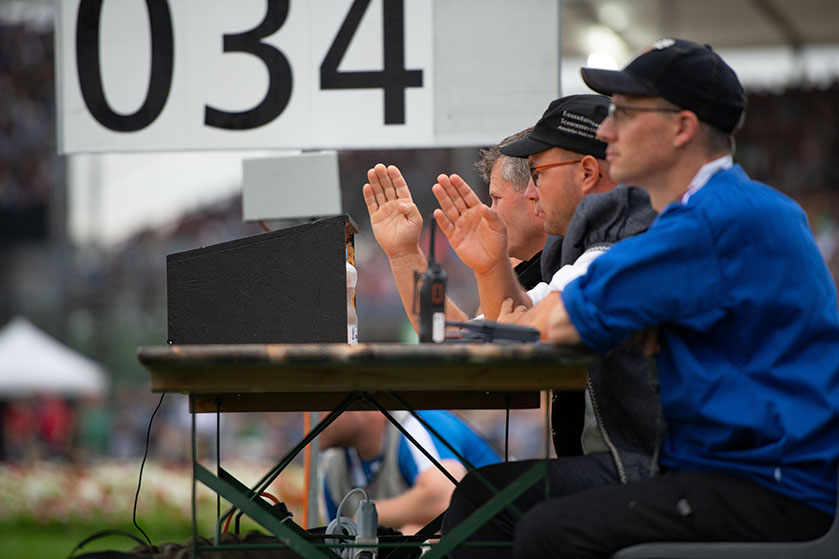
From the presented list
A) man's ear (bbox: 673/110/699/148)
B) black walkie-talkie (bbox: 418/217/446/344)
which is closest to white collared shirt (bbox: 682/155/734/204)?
man's ear (bbox: 673/110/699/148)

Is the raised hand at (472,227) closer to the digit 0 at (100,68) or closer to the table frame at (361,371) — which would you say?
the table frame at (361,371)

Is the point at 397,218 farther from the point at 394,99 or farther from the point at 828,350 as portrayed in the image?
the point at 828,350

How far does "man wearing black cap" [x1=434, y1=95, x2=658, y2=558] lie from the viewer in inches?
85.6

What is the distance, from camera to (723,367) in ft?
6.21

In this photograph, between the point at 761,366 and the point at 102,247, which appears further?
the point at 102,247

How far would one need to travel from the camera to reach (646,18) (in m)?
13.7

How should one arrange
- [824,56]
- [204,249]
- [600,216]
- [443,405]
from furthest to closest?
[824,56] → [443,405] → [600,216] → [204,249]

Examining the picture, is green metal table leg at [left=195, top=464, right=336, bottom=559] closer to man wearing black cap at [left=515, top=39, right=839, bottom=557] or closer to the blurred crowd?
man wearing black cap at [left=515, top=39, right=839, bottom=557]

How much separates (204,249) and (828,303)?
4.19 feet

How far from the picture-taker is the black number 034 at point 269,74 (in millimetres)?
3768

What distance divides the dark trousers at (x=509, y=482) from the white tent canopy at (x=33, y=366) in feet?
45.1

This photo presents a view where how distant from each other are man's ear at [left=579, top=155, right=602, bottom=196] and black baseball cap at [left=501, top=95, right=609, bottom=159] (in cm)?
2

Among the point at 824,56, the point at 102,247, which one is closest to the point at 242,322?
the point at 824,56

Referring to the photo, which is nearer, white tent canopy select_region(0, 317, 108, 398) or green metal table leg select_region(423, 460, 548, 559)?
green metal table leg select_region(423, 460, 548, 559)
